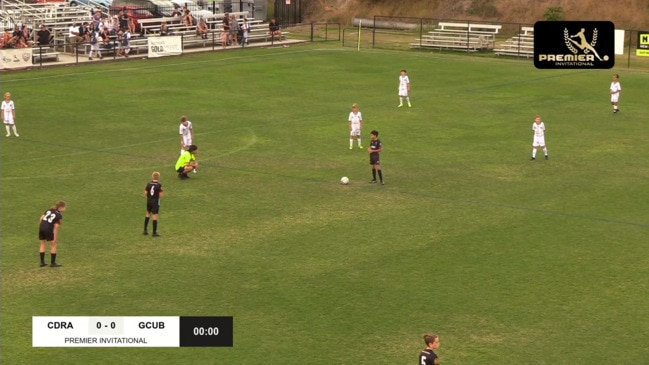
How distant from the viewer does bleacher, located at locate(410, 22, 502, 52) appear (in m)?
76.9

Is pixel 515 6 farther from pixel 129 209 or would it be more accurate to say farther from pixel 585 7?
pixel 129 209

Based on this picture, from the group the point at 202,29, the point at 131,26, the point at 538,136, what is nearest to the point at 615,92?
the point at 538,136

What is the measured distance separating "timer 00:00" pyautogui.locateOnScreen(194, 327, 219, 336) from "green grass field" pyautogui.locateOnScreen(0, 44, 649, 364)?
0.64 meters

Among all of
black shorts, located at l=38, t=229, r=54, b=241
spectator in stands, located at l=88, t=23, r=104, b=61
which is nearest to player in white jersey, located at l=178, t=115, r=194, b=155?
black shorts, located at l=38, t=229, r=54, b=241

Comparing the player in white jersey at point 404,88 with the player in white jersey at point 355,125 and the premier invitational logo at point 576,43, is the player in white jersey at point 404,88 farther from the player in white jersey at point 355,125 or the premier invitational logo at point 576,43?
the premier invitational logo at point 576,43

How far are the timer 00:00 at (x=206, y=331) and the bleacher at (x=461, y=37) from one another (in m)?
55.6

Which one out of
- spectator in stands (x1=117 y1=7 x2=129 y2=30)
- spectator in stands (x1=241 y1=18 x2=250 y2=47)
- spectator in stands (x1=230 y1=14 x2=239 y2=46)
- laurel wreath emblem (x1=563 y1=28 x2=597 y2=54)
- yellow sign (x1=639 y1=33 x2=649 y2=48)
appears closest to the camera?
laurel wreath emblem (x1=563 y1=28 x2=597 y2=54)

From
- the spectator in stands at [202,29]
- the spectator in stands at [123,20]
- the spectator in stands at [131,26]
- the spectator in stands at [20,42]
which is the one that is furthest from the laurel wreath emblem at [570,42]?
the spectator in stands at [202,29]

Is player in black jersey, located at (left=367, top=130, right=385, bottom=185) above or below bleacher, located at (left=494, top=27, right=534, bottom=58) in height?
below

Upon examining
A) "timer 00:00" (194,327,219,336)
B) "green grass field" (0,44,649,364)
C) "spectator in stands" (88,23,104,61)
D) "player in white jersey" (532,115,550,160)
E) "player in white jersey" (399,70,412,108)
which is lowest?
"timer 00:00" (194,327,219,336)

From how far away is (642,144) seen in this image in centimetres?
4541

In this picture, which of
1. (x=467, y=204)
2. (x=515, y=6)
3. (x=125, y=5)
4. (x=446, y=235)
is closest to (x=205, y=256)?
(x=446, y=235)

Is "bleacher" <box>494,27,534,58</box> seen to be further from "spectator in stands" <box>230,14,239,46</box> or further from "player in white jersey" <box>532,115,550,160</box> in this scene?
"player in white jersey" <box>532,115,550,160</box>

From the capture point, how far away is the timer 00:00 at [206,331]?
23308 millimetres
